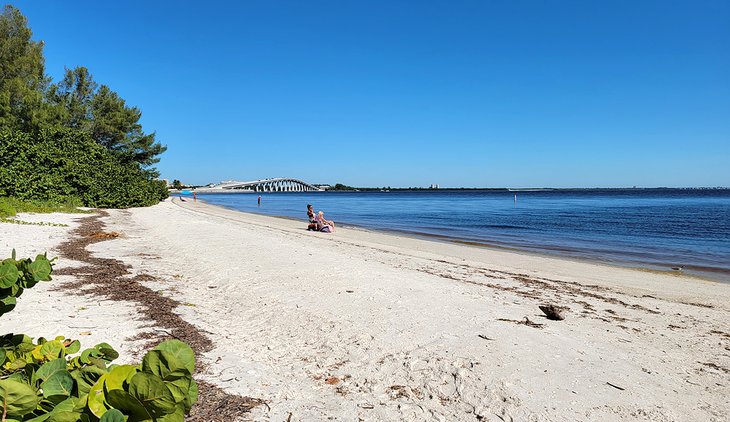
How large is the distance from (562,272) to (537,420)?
34.6ft

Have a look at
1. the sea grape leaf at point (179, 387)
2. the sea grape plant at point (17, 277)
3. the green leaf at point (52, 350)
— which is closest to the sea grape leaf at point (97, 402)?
the sea grape leaf at point (179, 387)

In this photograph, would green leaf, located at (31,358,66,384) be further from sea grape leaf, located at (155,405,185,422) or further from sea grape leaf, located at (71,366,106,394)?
sea grape leaf, located at (155,405,185,422)

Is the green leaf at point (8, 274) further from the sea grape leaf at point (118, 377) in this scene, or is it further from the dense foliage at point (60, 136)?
the dense foliage at point (60, 136)

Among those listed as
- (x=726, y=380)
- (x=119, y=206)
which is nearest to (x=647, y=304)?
(x=726, y=380)

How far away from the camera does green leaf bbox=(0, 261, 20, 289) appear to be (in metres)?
1.61

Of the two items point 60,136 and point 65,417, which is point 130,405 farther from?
point 60,136

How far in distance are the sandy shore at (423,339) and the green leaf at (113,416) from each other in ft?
8.06

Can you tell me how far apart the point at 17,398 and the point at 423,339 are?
14.3 feet

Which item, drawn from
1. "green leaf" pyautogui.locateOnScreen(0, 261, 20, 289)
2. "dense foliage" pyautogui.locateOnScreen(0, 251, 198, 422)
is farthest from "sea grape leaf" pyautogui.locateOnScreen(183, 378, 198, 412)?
"green leaf" pyautogui.locateOnScreen(0, 261, 20, 289)

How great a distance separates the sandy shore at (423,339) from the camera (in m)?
3.71

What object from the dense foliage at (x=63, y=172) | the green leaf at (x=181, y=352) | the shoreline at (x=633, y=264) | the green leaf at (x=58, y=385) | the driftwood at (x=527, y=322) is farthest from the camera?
the dense foliage at (x=63, y=172)

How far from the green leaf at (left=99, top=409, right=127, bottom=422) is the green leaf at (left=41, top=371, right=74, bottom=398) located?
333mm

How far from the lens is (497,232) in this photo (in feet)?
88.7

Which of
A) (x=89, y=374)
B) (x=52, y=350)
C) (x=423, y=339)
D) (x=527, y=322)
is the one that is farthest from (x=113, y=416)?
(x=527, y=322)
